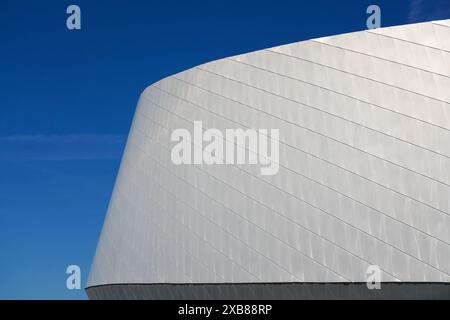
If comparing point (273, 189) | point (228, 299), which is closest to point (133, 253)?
point (228, 299)

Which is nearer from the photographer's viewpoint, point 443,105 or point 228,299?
point 443,105

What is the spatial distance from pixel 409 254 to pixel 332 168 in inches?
143

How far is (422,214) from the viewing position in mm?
18109

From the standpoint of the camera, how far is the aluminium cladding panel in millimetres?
18391

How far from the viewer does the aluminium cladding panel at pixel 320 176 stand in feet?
60.3

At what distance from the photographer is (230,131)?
22891 millimetres

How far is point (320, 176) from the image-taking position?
20.1 m
